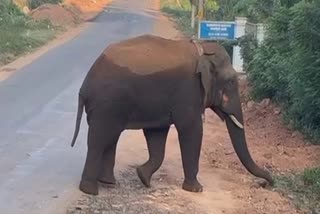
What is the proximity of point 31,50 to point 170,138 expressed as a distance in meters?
15.0

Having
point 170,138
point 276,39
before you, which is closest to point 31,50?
point 276,39

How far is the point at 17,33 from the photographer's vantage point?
3180 cm

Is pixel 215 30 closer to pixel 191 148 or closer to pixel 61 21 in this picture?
pixel 191 148

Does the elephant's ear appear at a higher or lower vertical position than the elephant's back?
lower

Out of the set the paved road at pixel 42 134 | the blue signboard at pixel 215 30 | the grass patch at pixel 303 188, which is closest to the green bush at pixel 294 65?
Answer: the blue signboard at pixel 215 30

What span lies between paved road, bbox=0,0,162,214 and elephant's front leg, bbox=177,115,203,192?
131 cm

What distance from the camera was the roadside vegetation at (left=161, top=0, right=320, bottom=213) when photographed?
11.8m

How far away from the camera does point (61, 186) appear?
1054 centimetres

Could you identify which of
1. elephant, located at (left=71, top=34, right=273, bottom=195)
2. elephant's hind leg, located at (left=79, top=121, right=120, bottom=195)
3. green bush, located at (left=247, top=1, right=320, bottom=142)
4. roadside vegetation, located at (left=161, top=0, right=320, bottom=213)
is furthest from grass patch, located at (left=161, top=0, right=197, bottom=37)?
elephant's hind leg, located at (left=79, top=121, right=120, bottom=195)

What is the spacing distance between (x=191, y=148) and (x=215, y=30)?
932cm

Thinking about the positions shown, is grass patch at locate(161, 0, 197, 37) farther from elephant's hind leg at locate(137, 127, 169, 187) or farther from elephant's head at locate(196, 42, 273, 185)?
elephant's hind leg at locate(137, 127, 169, 187)

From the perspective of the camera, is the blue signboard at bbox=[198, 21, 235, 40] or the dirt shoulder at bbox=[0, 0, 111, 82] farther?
the dirt shoulder at bbox=[0, 0, 111, 82]

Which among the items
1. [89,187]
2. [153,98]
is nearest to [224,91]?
[153,98]

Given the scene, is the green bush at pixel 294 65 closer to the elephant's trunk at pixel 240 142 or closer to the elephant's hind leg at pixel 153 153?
the elephant's trunk at pixel 240 142
